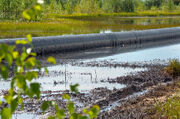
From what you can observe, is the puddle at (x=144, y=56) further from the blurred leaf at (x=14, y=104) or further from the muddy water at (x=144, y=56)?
the blurred leaf at (x=14, y=104)

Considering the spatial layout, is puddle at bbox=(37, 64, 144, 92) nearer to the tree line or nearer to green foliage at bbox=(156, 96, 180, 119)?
green foliage at bbox=(156, 96, 180, 119)

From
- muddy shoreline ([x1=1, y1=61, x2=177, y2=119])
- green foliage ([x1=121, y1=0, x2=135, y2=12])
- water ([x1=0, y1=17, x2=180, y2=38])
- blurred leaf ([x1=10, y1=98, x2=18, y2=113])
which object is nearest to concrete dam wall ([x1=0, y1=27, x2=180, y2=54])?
water ([x1=0, y1=17, x2=180, y2=38])

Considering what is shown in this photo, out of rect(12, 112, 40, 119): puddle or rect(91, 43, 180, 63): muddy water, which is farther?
rect(91, 43, 180, 63): muddy water

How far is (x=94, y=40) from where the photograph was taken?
20125mm

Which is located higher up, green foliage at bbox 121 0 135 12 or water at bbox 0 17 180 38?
water at bbox 0 17 180 38

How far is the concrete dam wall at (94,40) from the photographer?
1784 cm

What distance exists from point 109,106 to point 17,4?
85.2ft

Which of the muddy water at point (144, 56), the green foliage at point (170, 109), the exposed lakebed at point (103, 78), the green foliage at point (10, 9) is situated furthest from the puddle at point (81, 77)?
the green foliage at point (10, 9)

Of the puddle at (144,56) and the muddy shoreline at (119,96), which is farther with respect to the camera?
the puddle at (144,56)

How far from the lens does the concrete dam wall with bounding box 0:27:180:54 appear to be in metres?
17.8

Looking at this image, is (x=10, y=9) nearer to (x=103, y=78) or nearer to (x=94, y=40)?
(x=94, y=40)

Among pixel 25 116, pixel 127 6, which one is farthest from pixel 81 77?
pixel 127 6

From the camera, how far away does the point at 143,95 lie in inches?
342

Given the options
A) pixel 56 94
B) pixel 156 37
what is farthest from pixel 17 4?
pixel 56 94
